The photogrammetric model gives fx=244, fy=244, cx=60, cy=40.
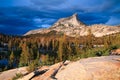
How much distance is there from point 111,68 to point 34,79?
714 centimetres

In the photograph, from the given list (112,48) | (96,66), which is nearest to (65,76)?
(96,66)

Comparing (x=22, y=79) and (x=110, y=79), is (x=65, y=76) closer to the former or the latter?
(x=110, y=79)

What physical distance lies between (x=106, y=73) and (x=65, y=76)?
290cm

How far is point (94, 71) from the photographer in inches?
651

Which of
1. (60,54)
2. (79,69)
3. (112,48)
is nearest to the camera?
(79,69)

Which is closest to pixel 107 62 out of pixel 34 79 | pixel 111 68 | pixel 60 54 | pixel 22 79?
pixel 111 68

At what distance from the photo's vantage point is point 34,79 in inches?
815

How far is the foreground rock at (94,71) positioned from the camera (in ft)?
53.3

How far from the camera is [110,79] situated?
52.9 feet

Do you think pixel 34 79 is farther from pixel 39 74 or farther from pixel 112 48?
pixel 112 48

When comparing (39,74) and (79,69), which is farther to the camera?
(39,74)

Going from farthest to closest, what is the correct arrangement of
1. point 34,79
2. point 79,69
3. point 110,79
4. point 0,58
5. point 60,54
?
point 0,58 < point 60,54 < point 34,79 < point 79,69 < point 110,79

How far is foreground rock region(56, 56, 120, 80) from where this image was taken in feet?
53.3

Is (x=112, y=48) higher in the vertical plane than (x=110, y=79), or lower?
higher
